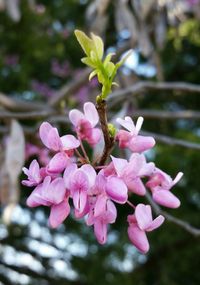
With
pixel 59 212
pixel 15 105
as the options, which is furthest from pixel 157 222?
pixel 15 105

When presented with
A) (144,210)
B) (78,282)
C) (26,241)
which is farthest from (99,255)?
(144,210)

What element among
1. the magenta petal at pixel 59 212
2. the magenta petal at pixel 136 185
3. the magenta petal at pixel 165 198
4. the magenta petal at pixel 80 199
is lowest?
the magenta petal at pixel 165 198

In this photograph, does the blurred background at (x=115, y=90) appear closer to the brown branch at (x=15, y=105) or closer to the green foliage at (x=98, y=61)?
the brown branch at (x=15, y=105)

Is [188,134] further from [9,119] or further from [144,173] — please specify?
[144,173]

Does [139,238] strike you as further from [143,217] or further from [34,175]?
[34,175]

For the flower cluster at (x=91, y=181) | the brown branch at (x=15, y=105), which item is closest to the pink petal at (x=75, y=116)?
the flower cluster at (x=91, y=181)

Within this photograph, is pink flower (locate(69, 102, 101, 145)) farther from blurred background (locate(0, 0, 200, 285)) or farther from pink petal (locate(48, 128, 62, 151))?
blurred background (locate(0, 0, 200, 285))

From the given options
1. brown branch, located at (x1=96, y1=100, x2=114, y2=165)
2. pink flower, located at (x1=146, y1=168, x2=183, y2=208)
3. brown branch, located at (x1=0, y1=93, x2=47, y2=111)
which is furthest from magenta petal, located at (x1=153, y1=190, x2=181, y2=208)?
brown branch, located at (x1=0, y1=93, x2=47, y2=111)
